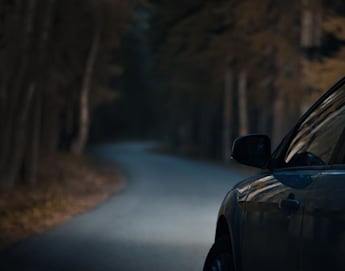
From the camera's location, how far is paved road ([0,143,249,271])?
30.1 ft

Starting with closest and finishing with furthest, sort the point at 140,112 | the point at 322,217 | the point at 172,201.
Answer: the point at 322,217, the point at 172,201, the point at 140,112

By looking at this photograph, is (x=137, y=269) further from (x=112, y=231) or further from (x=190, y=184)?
(x=190, y=184)

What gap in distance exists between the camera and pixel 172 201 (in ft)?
59.0

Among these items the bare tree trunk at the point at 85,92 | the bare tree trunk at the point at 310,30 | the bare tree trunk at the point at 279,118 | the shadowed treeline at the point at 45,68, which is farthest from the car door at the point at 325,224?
the bare tree trunk at the point at 85,92

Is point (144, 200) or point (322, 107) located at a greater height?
point (322, 107)

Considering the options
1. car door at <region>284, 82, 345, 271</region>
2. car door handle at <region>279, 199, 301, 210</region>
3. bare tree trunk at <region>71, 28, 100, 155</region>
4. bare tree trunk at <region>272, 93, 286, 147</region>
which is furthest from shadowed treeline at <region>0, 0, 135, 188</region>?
car door handle at <region>279, 199, 301, 210</region>

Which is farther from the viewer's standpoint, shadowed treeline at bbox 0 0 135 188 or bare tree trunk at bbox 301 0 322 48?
bare tree trunk at bbox 301 0 322 48

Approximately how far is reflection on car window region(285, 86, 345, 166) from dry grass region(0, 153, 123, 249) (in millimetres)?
7537

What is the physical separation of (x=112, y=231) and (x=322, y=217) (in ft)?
30.2

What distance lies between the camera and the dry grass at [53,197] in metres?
13.9

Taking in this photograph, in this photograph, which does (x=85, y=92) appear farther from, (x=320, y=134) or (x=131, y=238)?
(x=320, y=134)

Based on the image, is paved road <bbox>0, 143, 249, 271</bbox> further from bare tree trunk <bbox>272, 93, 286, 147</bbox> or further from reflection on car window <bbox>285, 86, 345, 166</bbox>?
bare tree trunk <bbox>272, 93, 286, 147</bbox>

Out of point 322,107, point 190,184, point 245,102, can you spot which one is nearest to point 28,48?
point 190,184

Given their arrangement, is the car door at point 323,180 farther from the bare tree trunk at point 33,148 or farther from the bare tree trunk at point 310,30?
the bare tree trunk at point 310,30
